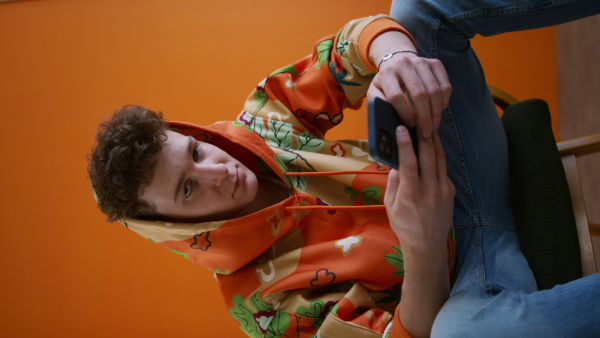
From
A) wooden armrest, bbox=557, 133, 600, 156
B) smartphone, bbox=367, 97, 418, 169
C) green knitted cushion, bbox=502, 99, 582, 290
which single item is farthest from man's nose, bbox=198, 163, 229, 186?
wooden armrest, bbox=557, 133, 600, 156

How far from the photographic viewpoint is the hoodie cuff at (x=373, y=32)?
0.77 meters

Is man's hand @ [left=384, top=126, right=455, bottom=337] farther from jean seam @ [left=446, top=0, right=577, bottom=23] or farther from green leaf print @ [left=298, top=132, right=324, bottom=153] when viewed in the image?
green leaf print @ [left=298, top=132, right=324, bottom=153]

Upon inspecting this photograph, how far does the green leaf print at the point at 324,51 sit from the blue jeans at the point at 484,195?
0.16 metres

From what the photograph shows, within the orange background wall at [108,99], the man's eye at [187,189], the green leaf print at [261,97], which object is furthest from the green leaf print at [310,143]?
the orange background wall at [108,99]

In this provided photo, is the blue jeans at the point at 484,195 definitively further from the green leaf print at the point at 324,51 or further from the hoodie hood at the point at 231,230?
the hoodie hood at the point at 231,230

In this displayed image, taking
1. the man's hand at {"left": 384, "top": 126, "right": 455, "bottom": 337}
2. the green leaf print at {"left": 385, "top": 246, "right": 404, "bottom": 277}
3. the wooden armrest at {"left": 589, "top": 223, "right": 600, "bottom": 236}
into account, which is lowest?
the wooden armrest at {"left": 589, "top": 223, "right": 600, "bottom": 236}

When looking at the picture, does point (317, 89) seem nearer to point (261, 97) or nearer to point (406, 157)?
point (261, 97)

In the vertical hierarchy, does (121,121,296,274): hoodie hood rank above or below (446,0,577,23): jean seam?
below

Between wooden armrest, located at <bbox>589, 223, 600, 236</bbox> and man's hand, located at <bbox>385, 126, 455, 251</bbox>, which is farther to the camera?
wooden armrest, located at <bbox>589, 223, 600, 236</bbox>

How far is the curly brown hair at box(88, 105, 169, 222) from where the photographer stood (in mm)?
848


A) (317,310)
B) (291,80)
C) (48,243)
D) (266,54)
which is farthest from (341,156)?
(48,243)

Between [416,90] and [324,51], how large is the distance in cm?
40

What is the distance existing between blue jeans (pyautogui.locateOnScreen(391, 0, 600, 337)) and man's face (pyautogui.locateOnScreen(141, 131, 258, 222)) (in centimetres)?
37

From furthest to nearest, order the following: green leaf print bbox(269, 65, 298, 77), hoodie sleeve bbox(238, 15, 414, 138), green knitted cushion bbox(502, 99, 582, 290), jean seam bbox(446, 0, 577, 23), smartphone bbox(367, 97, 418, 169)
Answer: green leaf print bbox(269, 65, 298, 77), hoodie sleeve bbox(238, 15, 414, 138), green knitted cushion bbox(502, 99, 582, 290), jean seam bbox(446, 0, 577, 23), smartphone bbox(367, 97, 418, 169)
